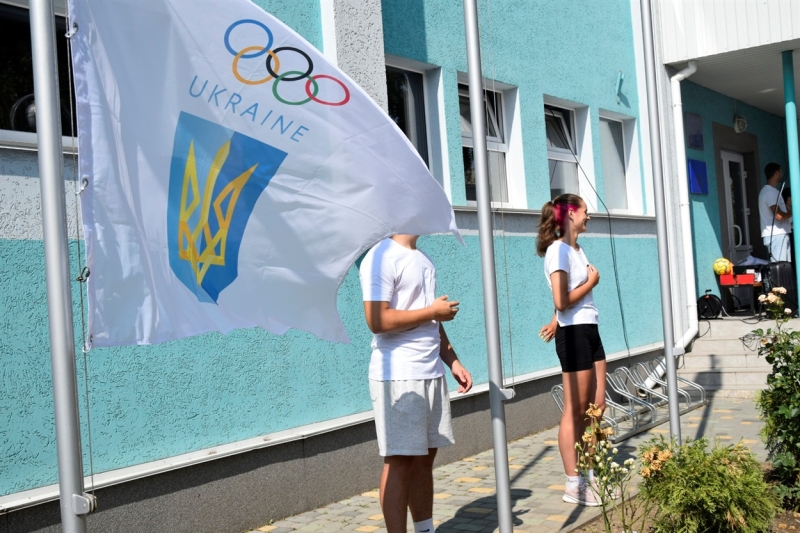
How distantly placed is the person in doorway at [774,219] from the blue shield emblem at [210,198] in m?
10.9

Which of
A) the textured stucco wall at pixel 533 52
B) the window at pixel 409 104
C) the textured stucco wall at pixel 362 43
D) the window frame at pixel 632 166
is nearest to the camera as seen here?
the textured stucco wall at pixel 362 43

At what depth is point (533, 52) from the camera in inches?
370

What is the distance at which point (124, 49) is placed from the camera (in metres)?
2.61

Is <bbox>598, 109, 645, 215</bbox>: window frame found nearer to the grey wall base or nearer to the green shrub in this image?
the grey wall base

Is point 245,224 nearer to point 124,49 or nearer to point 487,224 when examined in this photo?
point 124,49

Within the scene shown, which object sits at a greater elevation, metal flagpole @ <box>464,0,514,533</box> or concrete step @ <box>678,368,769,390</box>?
metal flagpole @ <box>464,0,514,533</box>

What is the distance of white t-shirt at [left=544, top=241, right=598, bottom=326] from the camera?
17.7 ft

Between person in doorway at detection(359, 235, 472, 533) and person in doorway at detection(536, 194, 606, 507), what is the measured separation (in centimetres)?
154

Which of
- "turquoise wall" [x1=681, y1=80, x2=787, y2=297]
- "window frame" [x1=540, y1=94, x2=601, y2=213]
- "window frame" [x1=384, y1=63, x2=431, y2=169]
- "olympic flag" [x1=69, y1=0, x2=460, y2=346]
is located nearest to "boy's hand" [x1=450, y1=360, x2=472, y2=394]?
"olympic flag" [x1=69, y1=0, x2=460, y2=346]

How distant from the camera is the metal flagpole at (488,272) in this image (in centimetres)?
391

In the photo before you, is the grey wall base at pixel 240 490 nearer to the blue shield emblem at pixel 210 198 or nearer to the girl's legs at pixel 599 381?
the girl's legs at pixel 599 381

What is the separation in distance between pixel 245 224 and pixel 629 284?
872 centimetres

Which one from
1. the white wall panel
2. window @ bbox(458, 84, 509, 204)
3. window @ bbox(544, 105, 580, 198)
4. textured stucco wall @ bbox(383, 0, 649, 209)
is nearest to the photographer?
textured stucco wall @ bbox(383, 0, 649, 209)

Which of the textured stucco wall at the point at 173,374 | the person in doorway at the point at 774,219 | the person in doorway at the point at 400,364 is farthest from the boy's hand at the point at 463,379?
the person in doorway at the point at 774,219
